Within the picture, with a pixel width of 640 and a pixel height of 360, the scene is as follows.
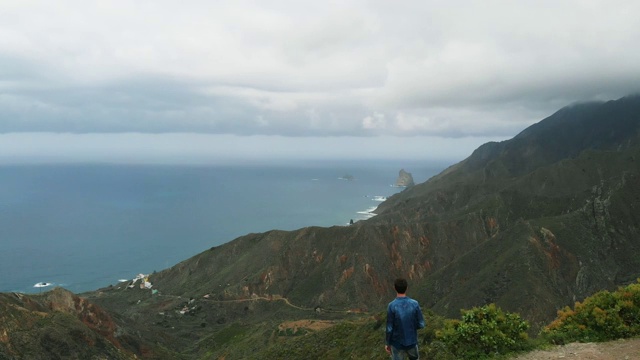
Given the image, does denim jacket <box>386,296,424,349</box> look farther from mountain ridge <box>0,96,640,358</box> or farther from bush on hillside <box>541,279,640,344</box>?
mountain ridge <box>0,96,640,358</box>

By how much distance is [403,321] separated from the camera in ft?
39.7

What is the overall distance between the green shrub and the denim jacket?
620 centimetres

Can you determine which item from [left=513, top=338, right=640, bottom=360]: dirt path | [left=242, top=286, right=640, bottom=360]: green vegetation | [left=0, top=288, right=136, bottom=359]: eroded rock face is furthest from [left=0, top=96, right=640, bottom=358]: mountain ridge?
[left=513, top=338, right=640, bottom=360]: dirt path

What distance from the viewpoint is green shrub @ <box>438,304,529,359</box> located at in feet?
55.6

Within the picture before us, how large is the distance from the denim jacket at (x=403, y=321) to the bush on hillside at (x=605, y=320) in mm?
8820

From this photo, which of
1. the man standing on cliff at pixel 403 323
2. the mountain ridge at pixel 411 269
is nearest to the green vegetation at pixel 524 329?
the man standing on cliff at pixel 403 323

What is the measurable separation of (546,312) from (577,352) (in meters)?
58.0

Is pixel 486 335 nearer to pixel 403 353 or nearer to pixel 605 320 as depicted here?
pixel 605 320

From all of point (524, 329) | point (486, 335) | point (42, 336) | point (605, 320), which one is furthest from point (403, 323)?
point (42, 336)

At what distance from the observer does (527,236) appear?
8300 centimetres

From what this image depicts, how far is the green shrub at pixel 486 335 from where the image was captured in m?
17.0

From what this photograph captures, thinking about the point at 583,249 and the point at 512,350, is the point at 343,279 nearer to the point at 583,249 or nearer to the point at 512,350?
the point at 583,249

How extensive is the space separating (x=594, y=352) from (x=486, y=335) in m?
3.62

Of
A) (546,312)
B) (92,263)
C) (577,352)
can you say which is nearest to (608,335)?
(577,352)
